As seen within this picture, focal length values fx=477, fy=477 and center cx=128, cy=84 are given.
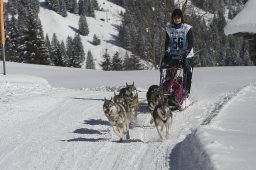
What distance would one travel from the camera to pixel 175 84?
36.4 feet

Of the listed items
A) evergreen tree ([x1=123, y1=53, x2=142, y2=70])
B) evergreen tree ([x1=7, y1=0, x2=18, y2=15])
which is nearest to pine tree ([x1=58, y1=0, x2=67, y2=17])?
evergreen tree ([x1=7, y1=0, x2=18, y2=15])

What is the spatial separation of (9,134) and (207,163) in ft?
15.9

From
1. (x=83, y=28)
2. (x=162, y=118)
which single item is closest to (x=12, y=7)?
(x=83, y=28)

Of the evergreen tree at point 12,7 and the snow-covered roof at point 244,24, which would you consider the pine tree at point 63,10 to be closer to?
the evergreen tree at point 12,7

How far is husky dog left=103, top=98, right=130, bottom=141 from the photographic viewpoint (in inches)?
332

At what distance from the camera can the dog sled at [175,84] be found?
35.9ft

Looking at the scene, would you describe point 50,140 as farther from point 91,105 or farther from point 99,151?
point 91,105

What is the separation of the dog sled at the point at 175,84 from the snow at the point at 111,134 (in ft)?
0.95

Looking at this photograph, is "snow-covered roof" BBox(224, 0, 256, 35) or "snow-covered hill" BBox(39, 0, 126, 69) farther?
"snow-covered hill" BBox(39, 0, 126, 69)

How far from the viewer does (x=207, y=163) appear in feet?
18.7

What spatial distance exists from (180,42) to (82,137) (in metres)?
3.84

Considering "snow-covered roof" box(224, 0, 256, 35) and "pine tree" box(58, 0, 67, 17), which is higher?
"pine tree" box(58, 0, 67, 17)

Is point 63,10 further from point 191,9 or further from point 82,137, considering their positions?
point 82,137

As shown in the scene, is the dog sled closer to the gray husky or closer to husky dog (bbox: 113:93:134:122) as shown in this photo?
the gray husky
